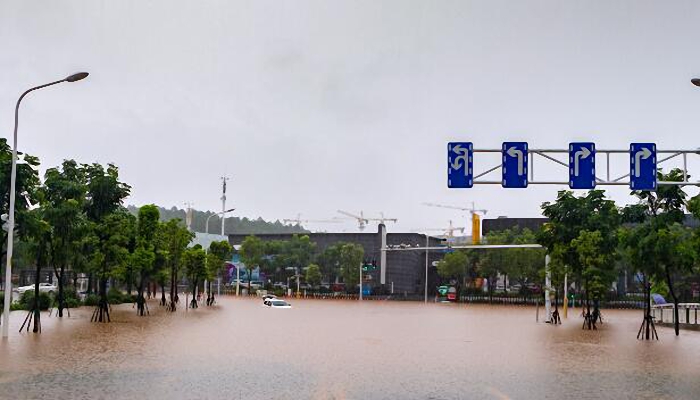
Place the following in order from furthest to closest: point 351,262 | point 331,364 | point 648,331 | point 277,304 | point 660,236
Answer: point 351,262, point 277,304, point 648,331, point 660,236, point 331,364

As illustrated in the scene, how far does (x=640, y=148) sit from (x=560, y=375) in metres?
13.7

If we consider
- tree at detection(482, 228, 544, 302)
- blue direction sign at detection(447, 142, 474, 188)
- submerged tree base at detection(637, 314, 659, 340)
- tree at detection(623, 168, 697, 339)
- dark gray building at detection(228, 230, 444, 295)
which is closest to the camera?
blue direction sign at detection(447, 142, 474, 188)

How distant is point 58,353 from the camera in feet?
79.3

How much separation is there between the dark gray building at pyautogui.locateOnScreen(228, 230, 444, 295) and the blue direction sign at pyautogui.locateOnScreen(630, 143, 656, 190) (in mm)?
96467

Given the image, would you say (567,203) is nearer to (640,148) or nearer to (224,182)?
(640,148)

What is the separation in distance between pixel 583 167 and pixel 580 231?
59.1ft

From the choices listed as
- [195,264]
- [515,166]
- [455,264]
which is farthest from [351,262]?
[515,166]

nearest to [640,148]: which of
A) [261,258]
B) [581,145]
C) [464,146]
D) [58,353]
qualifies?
[581,145]

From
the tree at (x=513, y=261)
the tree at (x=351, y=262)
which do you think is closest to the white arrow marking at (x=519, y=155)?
the tree at (x=513, y=261)

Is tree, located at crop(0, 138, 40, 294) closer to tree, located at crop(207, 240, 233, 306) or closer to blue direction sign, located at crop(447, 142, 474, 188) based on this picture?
blue direction sign, located at crop(447, 142, 474, 188)

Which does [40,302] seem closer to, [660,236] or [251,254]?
[660,236]

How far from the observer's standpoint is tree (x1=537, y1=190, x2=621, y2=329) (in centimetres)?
4681

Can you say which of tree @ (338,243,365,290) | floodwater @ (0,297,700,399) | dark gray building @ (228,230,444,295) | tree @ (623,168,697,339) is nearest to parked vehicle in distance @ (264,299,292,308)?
floodwater @ (0,297,700,399)

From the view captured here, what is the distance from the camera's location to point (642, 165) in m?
31.1
